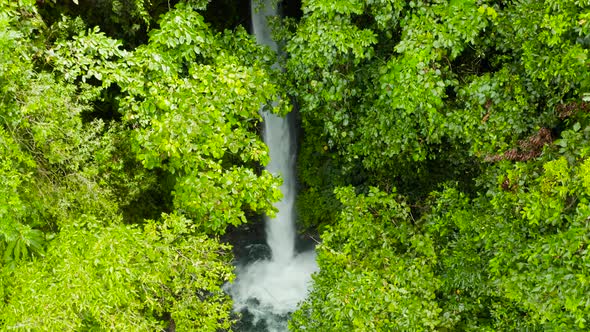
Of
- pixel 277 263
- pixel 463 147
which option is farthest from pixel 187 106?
pixel 277 263

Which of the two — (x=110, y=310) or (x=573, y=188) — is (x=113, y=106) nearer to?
(x=110, y=310)

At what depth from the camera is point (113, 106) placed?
26.5ft

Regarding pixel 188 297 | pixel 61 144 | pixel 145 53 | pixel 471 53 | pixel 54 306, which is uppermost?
pixel 471 53

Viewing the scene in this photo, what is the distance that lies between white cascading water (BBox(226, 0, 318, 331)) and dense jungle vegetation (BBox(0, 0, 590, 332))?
3.24 meters

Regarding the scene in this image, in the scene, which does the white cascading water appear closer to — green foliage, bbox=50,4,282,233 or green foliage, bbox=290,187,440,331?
green foliage, bbox=290,187,440,331

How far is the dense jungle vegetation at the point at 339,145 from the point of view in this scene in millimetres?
4562

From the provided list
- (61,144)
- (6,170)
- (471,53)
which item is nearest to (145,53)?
(61,144)

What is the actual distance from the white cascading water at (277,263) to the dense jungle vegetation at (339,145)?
3245 mm

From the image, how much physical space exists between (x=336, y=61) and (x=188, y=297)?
3411 millimetres

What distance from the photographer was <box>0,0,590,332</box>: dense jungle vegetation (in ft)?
15.0

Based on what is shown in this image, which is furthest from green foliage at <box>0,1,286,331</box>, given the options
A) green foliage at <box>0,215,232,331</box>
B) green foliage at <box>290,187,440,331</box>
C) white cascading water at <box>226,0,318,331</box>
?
white cascading water at <box>226,0,318,331</box>

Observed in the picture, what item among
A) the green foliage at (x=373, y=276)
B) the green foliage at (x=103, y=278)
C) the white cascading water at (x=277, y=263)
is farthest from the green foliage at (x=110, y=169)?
the white cascading water at (x=277, y=263)

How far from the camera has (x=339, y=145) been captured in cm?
744

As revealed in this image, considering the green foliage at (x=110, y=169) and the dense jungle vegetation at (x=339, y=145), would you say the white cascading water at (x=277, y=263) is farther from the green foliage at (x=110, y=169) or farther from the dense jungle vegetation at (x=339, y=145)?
the green foliage at (x=110, y=169)
